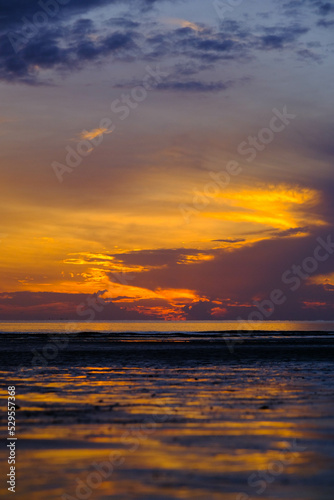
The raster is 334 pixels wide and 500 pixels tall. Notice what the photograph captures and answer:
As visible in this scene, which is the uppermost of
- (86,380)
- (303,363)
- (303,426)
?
(303,363)

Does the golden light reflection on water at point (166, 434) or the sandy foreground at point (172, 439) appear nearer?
the sandy foreground at point (172, 439)

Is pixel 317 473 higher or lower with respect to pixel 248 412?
lower

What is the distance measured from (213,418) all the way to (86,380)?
14.5m

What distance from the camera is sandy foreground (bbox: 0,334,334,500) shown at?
13125mm

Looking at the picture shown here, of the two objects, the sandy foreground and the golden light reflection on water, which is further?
the golden light reflection on water

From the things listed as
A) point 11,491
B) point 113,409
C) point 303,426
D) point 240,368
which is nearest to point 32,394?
point 113,409

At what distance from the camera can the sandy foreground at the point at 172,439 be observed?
13.1m

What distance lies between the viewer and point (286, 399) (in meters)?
25.5

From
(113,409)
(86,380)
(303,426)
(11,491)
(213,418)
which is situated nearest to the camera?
(11,491)

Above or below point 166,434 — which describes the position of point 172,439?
below

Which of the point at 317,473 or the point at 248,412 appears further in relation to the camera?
the point at 248,412

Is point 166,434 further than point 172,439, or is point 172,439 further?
point 166,434

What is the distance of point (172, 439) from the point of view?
58.3ft

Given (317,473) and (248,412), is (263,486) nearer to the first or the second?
(317,473)
